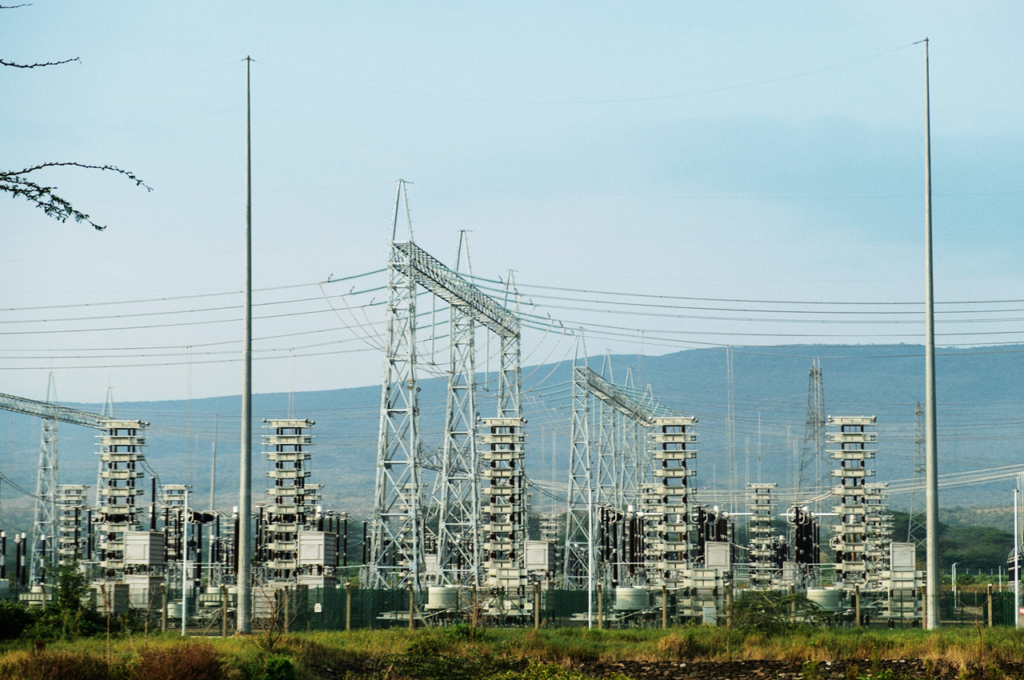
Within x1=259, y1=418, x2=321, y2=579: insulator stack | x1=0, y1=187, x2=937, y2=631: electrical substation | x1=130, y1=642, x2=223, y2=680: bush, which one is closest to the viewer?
x1=130, y1=642, x2=223, y2=680: bush

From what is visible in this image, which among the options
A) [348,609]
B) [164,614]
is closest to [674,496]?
[348,609]

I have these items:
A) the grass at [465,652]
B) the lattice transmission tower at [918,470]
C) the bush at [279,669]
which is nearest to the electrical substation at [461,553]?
the grass at [465,652]

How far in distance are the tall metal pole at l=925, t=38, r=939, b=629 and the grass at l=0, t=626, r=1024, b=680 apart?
1055mm

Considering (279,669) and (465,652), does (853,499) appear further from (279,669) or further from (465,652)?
(279,669)

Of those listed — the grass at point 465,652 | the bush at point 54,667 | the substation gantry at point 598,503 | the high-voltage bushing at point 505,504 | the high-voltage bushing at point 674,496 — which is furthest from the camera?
the substation gantry at point 598,503

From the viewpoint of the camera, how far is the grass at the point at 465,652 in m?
20.1

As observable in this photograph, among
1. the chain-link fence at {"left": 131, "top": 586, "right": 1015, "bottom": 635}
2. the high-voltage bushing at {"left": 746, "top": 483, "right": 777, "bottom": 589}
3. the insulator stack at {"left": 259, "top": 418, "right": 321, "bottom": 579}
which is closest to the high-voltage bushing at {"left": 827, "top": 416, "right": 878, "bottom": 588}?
the chain-link fence at {"left": 131, "top": 586, "right": 1015, "bottom": 635}

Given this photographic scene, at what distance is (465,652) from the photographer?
25.6 m

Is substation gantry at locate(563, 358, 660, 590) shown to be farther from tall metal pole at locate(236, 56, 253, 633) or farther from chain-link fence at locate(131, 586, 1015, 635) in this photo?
tall metal pole at locate(236, 56, 253, 633)

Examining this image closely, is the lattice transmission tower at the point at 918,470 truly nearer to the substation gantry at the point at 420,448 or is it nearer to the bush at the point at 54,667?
the substation gantry at the point at 420,448

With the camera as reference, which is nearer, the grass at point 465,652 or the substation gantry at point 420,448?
the grass at point 465,652

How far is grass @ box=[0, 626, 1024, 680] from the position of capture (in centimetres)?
2006

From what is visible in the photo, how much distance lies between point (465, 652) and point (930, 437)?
35.9 feet

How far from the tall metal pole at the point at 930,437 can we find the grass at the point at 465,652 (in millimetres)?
1055
